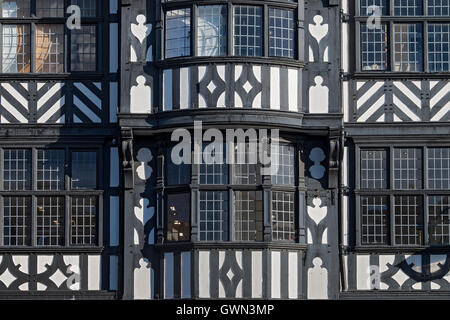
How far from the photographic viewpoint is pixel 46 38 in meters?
30.5

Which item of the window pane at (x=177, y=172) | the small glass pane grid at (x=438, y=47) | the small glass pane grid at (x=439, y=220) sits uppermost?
the small glass pane grid at (x=438, y=47)

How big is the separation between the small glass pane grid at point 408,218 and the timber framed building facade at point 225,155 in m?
0.03

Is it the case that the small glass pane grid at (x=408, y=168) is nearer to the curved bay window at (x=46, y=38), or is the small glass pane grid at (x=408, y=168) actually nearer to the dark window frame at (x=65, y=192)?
the dark window frame at (x=65, y=192)

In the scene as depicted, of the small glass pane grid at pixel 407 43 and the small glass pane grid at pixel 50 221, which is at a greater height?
the small glass pane grid at pixel 407 43

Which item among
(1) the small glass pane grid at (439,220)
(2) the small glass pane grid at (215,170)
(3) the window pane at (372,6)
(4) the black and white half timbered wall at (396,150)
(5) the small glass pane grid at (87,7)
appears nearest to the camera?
(2) the small glass pane grid at (215,170)

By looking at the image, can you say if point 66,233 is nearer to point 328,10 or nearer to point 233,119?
point 233,119

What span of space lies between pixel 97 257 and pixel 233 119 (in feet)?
13.5

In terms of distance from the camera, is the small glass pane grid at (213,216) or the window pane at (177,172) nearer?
the small glass pane grid at (213,216)

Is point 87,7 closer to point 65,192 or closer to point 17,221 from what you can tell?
point 65,192

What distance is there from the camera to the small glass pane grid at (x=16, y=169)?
3005 cm

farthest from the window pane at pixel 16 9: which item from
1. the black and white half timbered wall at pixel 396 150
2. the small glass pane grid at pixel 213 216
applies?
the black and white half timbered wall at pixel 396 150

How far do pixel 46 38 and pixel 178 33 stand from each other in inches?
119

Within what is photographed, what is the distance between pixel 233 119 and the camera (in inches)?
1126
